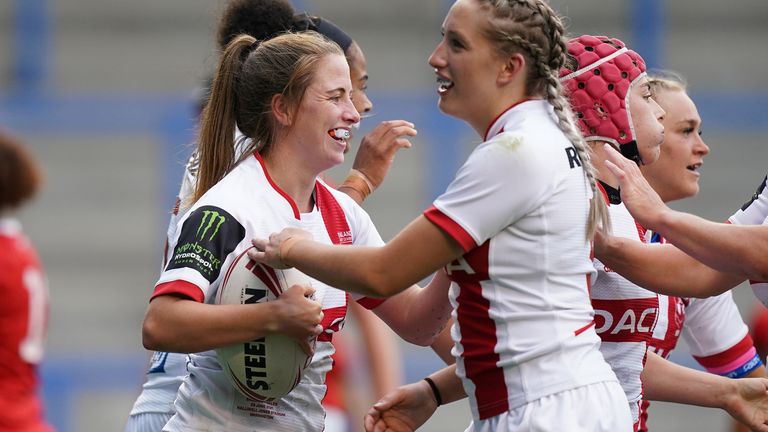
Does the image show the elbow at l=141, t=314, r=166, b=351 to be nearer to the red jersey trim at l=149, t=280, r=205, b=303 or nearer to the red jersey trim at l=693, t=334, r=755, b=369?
the red jersey trim at l=149, t=280, r=205, b=303

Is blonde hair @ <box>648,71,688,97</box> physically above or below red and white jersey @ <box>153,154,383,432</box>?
above

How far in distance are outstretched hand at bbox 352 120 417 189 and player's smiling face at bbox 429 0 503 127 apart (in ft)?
3.47

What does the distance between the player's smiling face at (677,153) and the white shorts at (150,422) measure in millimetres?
1819

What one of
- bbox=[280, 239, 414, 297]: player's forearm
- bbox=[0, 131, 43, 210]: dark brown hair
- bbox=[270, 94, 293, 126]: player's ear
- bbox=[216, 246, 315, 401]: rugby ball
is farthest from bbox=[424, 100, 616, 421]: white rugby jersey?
bbox=[0, 131, 43, 210]: dark brown hair

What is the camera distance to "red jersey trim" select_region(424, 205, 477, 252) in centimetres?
280

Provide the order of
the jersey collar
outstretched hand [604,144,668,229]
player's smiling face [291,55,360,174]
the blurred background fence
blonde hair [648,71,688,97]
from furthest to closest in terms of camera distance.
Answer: the blurred background fence
blonde hair [648,71,688,97]
player's smiling face [291,55,360,174]
outstretched hand [604,144,668,229]
the jersey collar

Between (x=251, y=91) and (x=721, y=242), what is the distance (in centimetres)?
145

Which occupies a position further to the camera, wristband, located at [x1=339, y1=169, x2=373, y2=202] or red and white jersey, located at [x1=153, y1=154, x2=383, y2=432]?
wristband, located at [x1=339, y1=169, x2=373, y2=202]

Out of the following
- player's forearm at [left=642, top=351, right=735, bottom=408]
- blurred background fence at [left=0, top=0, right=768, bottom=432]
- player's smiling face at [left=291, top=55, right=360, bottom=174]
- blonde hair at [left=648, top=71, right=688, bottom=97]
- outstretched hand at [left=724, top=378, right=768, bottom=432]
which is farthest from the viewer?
blurred background fence at [left=0, top=0, right=768, bottom=432]

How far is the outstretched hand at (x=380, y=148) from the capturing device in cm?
415

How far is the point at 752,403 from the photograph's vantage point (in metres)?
3.56

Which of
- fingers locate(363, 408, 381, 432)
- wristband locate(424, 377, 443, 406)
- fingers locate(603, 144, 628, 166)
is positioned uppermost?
fingers locate(603, 144, 628, 166)

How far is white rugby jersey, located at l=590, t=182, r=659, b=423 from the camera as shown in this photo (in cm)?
348

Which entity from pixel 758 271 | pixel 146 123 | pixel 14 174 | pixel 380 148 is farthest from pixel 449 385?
pixel 146 123
